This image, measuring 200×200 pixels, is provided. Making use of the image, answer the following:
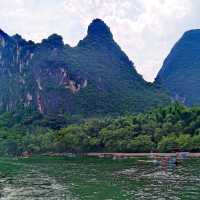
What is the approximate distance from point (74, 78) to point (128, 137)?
201ft

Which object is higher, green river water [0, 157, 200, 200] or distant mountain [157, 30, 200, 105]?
distant mountain [157, 30, 200, 105]

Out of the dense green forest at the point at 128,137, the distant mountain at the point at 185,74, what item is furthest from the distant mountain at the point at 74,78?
the dense green forest at the point at 128,137

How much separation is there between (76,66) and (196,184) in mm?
113162

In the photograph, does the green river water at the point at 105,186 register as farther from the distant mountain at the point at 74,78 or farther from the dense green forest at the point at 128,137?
the distant mountain at the point at 74,78

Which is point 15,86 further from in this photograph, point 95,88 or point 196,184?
point 196,184

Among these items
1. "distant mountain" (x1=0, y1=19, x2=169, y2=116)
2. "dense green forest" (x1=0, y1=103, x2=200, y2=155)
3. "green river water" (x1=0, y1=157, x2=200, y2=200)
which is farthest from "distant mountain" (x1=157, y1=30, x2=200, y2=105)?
"green river water" (x1=0, y1=157, x2=200, y2=200)

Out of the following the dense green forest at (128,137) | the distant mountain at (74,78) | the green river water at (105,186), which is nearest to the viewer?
the green river water at (105,186)

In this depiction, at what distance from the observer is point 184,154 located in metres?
70.6

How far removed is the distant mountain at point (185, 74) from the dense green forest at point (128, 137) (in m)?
78.6

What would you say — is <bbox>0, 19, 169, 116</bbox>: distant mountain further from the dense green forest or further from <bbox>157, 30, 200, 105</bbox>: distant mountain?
the dense green forest

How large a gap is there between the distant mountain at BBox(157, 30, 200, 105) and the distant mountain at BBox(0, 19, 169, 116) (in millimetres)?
20496

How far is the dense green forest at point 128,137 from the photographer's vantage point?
80.2m

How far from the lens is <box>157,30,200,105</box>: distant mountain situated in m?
177

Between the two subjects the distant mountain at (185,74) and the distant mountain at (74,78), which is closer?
the distant mountain at (74,78)
